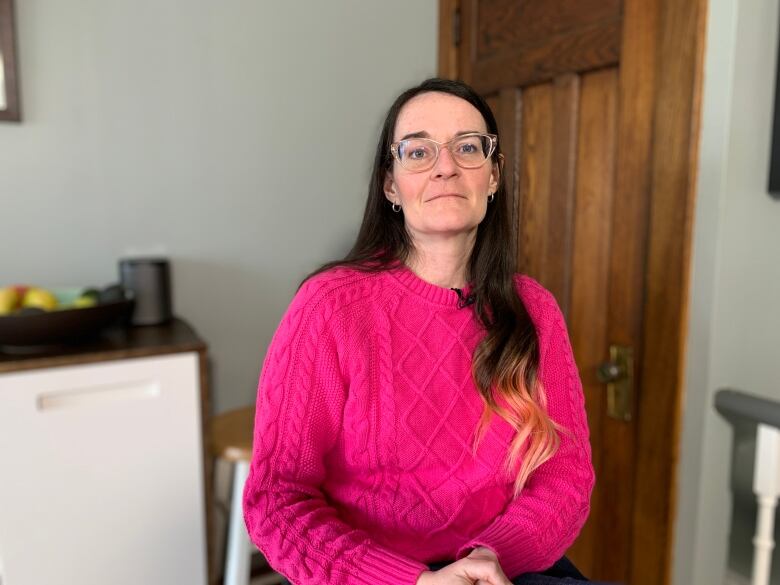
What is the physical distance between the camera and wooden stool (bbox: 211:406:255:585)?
4.66 feet

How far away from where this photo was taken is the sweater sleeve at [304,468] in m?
0.77

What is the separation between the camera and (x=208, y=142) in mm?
1761

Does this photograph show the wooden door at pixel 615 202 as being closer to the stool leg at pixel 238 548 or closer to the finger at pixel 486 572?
the finger at pixel 486 572

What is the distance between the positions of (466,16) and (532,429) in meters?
1.52

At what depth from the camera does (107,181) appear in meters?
1.65

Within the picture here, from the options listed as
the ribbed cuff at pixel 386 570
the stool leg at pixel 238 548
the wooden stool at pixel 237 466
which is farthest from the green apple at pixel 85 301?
the ribbed cuff at pixel 386 570

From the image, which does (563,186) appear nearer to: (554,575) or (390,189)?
(390,189)

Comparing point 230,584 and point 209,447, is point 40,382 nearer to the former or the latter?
point 209,447

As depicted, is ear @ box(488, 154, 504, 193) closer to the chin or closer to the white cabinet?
the chin

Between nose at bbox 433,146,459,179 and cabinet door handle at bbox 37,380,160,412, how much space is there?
87 cm

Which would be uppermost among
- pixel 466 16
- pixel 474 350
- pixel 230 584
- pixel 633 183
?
pixel 466 16

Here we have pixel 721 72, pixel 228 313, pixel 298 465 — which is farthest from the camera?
pixel 228 313

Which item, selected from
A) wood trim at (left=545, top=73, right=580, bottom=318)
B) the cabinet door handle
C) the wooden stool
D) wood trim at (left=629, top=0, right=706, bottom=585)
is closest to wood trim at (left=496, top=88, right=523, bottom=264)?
wood trim at (left=545, top=73, right=580, bottom=318)

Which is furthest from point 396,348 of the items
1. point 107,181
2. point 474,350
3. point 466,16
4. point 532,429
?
point 466,16
